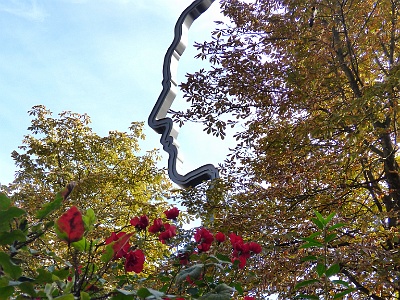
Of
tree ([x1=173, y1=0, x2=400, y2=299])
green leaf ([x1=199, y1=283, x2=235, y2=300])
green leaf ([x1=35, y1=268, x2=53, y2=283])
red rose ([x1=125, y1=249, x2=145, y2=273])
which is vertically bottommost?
green leaf ([x1=199, y1=283, x2=235, y2=300])

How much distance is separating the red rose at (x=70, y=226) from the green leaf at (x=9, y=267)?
25 cm

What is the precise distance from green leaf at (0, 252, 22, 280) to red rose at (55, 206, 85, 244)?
0.25m

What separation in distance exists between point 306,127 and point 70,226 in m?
5.64

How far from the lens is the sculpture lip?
45.7 feet

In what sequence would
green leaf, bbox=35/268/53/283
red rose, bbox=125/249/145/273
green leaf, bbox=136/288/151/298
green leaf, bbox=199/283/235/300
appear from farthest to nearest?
red rose, bbox=125/249/145/273, green leaf, bbox=199/283/235/300, green leaf, bbox=35/268/53/283, green leaf, bbox=136/288/151/298

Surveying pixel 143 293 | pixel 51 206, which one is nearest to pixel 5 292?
pixel 51 206

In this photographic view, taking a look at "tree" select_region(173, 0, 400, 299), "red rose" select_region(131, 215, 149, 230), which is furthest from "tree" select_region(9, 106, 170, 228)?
"red rose" select_region(131, 215, 149, 230)

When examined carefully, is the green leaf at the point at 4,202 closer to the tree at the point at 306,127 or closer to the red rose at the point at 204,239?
the red rose at the point at 204,239

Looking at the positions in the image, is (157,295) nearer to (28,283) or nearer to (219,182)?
(28,283)

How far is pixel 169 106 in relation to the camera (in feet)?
47.8

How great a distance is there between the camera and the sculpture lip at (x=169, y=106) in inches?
548

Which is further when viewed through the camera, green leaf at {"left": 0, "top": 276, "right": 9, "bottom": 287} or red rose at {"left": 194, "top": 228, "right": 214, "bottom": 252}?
red rose at {"left": 194, "top": 228, "right": 214, "bottom": 252}

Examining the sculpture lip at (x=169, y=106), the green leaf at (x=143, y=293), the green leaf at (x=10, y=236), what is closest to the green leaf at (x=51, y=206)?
the green leaf at (x=10, y=236)

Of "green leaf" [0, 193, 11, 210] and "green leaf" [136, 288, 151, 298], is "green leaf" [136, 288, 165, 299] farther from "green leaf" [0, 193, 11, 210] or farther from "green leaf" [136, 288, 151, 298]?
"green leaf" [0, 193, 11, 210]
